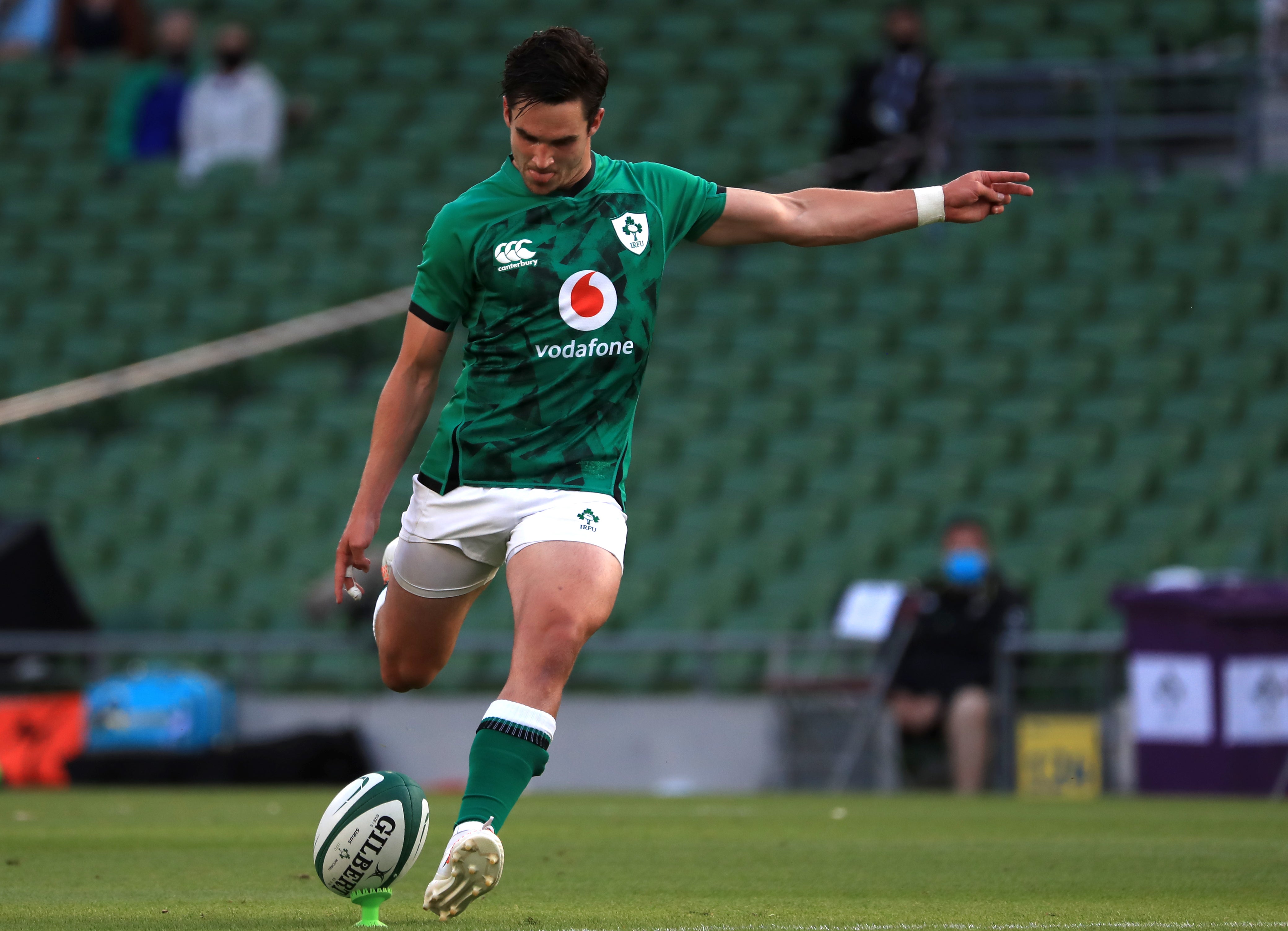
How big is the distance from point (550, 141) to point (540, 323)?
1.42ft

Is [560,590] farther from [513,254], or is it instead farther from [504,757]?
[513,254]

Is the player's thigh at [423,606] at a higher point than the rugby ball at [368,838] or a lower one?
higher

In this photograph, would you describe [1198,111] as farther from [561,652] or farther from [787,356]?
[561,652]

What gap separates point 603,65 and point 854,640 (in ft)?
25.7

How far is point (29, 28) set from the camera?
20.3m

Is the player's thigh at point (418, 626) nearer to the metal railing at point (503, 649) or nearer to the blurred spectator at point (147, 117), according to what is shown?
the metal railing at point (503, 649)

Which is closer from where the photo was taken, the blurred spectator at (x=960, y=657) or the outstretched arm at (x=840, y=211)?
the outstretched arm at (x=840, y=211)

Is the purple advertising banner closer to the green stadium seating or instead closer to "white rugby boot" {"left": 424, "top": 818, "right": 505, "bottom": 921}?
the green stadium seating

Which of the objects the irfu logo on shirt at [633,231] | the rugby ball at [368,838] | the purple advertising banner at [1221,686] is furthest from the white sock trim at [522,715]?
the purple advertising banner at [1221,686]

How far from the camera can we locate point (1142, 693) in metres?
11.1

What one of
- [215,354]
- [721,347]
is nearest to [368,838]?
[721,347]

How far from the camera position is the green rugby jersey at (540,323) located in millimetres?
4793

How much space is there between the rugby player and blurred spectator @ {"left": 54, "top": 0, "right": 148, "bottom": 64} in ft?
50.8

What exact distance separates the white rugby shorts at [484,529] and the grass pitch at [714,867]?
85 centimetres
